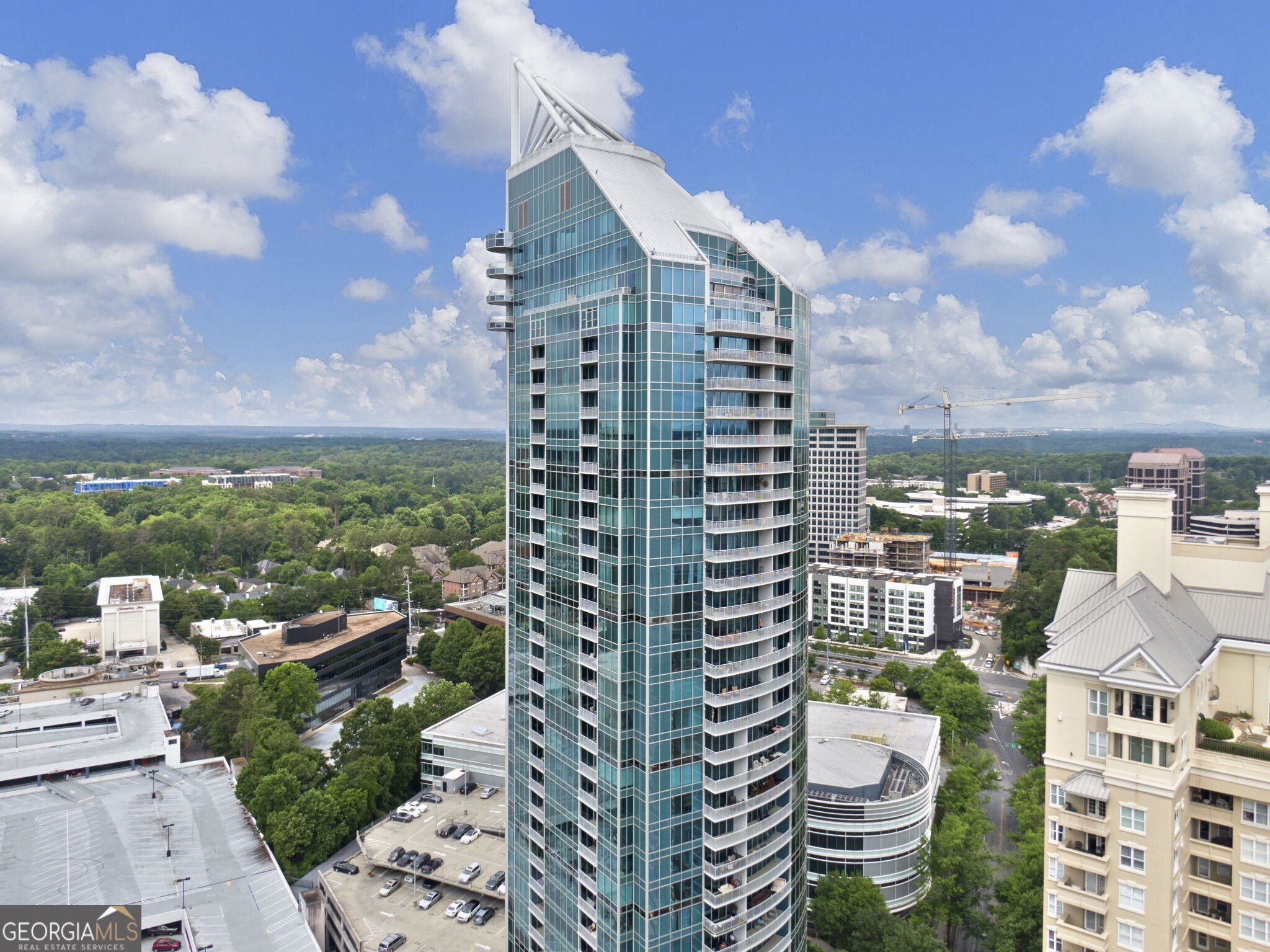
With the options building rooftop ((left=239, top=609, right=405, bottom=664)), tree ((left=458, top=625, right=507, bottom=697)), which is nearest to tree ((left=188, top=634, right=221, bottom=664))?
building rooftop ((left=239, top=609, right=405, bottom=664))

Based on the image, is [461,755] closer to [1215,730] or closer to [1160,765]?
[1160,765]

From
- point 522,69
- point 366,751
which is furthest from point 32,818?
point 522,69

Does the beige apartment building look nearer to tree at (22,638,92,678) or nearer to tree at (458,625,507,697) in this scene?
tree at (458,625,507,697)

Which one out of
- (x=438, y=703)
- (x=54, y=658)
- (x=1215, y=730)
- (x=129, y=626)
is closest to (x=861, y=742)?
(x=1215, y=730)

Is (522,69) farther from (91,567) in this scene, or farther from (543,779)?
(91,567)

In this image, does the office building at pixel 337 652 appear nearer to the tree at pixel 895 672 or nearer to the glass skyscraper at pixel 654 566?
the glass skyscraper at pixel 654 566
